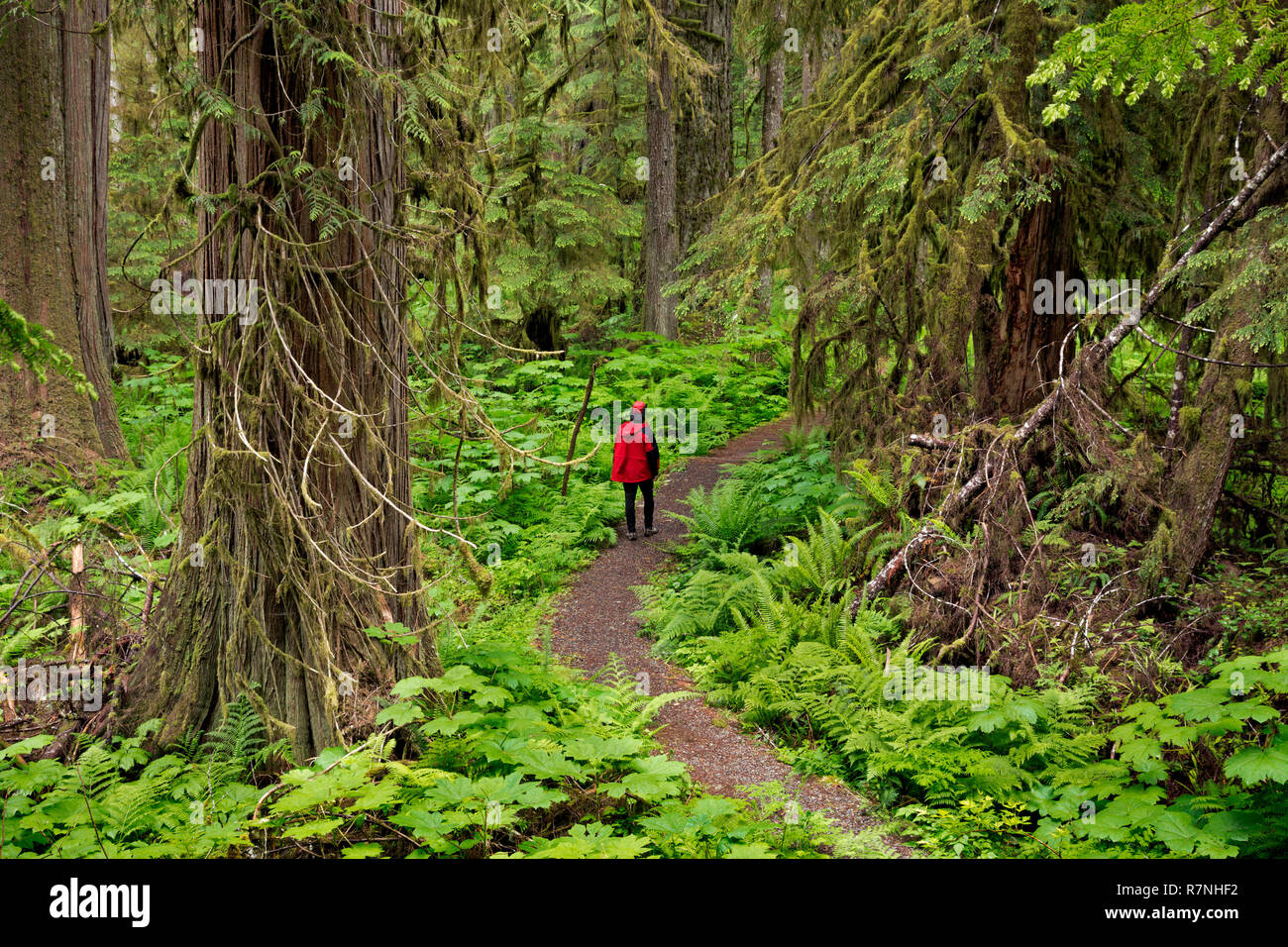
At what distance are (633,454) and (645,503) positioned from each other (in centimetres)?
80

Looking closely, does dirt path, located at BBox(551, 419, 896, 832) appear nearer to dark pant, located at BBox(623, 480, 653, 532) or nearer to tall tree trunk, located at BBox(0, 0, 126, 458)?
dark pant, located at BBox(623, 480, 653, 532)

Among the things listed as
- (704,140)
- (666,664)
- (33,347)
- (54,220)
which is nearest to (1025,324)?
(666,664)

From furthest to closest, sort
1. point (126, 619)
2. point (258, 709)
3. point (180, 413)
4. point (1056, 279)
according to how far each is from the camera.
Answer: point (180, 413), point (1056, 279), point (126, 619), point (258, 709)

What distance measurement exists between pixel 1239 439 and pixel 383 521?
5969mm

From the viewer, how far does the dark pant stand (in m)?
10.4

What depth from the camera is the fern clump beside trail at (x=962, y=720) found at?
4.45 metres

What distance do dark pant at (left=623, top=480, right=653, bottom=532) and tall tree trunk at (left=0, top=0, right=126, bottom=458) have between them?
580 cm

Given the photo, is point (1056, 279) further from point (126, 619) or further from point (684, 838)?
point (126, 619)

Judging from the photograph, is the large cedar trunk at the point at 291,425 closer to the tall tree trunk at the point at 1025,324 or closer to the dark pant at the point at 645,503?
the dark pant at the point at 645,503

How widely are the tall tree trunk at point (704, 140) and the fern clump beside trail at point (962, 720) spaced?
9.94 metres

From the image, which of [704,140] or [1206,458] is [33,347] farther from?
[704,140]

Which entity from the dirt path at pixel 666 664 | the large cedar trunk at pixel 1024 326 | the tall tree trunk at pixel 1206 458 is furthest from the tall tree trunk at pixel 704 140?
the tall tree trunk at pixel 1206 458

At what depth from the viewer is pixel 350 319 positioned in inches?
184
